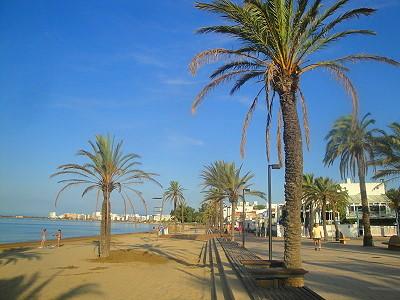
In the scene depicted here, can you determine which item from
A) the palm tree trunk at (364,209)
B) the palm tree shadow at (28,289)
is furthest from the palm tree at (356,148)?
the palm tree shadow at (28,289)

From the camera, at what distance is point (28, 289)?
11664mm

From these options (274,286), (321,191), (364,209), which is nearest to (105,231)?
(274,286)

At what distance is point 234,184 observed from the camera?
3881cm

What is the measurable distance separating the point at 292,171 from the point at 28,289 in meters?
7.85

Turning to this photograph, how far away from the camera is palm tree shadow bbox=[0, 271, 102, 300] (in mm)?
10501

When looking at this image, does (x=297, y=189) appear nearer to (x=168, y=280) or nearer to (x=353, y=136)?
(x=168, y=280)

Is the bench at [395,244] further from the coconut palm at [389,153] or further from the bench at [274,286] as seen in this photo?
the bench at [274,286]

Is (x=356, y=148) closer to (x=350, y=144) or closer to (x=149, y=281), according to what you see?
(x=350, y=144)

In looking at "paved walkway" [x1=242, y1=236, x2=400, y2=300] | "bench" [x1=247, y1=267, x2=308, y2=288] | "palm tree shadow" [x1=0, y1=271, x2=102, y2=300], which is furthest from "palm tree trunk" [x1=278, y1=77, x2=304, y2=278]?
"palm tree shadow" [x1=0, y1=271, x2=102, y2=300]

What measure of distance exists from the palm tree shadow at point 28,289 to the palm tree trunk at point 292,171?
508 cm

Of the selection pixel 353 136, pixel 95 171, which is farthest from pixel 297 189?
pixel 353 136

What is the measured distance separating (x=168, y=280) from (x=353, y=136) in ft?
73.6

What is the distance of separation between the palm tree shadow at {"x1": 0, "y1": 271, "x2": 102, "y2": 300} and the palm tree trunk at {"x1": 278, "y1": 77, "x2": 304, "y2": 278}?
16.7ft

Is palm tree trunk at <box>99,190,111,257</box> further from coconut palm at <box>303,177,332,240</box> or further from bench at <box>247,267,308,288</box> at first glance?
coconut palm at <box>303,177,332,240</box>
